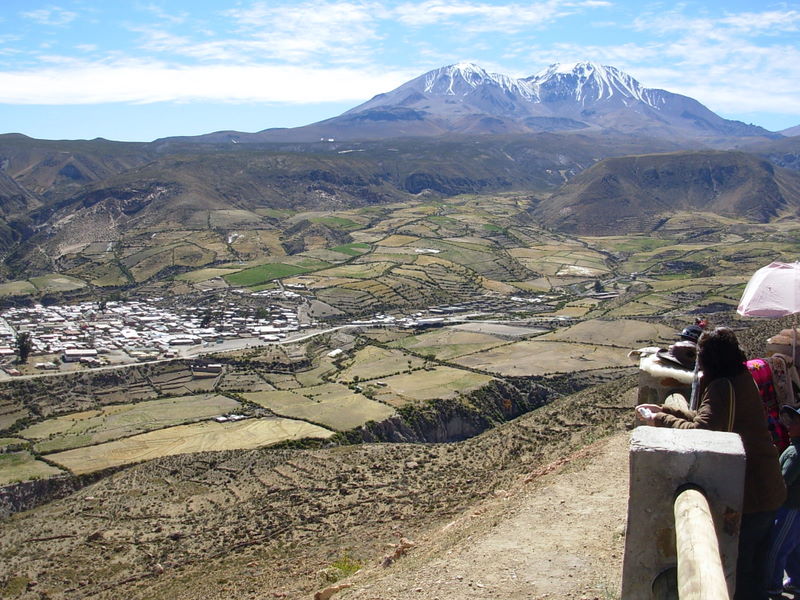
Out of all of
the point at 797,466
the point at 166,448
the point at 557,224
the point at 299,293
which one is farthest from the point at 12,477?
the point at 557,224

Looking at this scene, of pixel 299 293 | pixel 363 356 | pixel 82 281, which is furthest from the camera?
pixel 82 281

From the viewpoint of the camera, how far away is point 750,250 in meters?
101

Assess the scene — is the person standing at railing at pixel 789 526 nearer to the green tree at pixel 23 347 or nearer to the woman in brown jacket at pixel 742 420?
the woman in brown jacket at pixel 742 420

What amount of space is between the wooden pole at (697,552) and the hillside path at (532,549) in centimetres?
384

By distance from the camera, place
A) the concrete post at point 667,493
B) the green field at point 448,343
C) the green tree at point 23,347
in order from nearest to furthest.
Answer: the concrete post at point 667,493 → the green tree at point 23,347 → the green field at point 448,343

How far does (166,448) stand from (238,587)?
21419 millimetres

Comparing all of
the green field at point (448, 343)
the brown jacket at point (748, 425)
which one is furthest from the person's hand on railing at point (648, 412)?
the green field at point (448, 343)

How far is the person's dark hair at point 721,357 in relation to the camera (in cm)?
506

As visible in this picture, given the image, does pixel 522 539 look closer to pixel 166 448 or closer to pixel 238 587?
pixel 238 587

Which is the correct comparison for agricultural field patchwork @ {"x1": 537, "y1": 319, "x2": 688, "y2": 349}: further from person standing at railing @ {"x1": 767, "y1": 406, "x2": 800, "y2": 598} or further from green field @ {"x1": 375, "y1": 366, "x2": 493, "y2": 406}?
person standing at railing @ {"x1": 767, "y1": 406, "x2": 800, "y2": 598}

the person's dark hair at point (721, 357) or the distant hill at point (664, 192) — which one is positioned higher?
the distant hill at point (664, 192)

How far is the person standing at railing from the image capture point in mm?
5910

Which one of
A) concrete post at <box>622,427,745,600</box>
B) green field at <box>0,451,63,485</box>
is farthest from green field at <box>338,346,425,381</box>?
concrete post at <box>622,427,745,600</box>

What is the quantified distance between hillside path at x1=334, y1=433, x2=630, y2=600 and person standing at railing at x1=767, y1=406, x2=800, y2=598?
168cm
